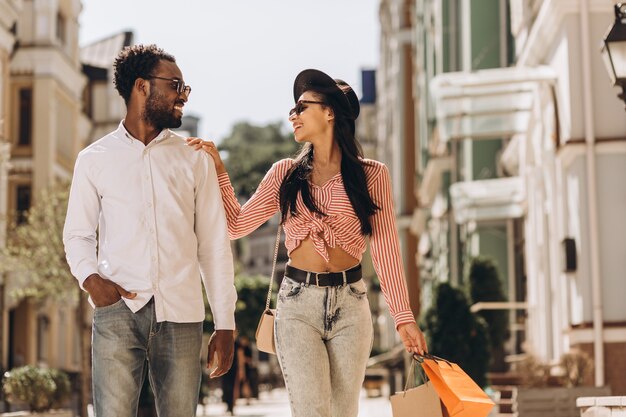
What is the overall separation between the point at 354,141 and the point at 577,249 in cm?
1194

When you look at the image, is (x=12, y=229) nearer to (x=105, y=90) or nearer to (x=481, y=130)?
(x=481, y=130)

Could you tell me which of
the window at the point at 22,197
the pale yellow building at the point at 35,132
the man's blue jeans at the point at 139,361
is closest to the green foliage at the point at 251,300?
the pale yellow building at the point at 35,132

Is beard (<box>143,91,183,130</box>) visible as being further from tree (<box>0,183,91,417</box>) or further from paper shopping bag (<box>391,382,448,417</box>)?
tree (<box>0,183,91,417</box>)

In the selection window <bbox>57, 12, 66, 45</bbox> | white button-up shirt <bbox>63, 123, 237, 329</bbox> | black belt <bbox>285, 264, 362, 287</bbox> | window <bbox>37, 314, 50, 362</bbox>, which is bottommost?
window <bbox>37, 314, 50, 362</bbox>

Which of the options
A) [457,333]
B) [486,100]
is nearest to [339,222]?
[457,333]

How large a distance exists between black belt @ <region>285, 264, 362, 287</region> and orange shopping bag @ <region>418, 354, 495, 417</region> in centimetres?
53

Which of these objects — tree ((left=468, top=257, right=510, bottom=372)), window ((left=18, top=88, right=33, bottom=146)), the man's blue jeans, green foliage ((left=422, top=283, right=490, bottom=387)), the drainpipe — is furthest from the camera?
window ((left=18, top=88, right=33, bottom=146))

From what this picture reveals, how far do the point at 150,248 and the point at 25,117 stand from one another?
41.2m

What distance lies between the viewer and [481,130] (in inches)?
1013

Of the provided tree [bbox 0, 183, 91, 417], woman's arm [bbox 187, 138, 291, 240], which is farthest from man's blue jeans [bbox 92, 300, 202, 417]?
tree [bbox 0, 183, 91, 417]

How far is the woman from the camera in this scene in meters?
7.04

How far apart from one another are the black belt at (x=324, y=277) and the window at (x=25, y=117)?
1579 inches

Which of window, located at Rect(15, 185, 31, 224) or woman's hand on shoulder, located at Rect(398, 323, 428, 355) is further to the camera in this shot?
window, located at Rect(15, 185, 31, 224)

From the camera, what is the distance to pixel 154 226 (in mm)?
6395
